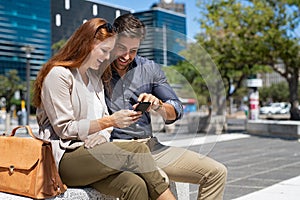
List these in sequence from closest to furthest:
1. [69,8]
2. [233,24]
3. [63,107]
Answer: [63,107] < [69,8] < [233,24]

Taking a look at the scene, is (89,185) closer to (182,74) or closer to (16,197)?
(16,197)

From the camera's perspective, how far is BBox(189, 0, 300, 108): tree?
14.2 metres

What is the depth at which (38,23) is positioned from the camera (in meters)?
29.1

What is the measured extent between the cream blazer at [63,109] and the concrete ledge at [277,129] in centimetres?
1116

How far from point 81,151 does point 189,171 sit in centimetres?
74

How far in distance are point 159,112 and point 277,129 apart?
11.7 metres

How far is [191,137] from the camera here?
260 cm

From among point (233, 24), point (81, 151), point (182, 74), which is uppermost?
point (233, 24)

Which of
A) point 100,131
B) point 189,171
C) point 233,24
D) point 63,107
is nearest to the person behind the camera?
point 63,107

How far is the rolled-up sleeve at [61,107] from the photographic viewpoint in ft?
7.53

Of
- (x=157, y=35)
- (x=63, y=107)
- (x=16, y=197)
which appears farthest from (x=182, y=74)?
(x=16, y=197)

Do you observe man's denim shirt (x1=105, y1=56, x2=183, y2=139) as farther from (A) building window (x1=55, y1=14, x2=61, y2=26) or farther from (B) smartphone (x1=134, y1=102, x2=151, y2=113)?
(A) building window (x1=55, y1=14, x2=61, y2=26)

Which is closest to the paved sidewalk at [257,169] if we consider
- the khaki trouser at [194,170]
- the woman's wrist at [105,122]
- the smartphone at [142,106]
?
the khaki trouser at [194,170]

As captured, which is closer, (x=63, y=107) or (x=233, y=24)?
(x=63, y=107)
